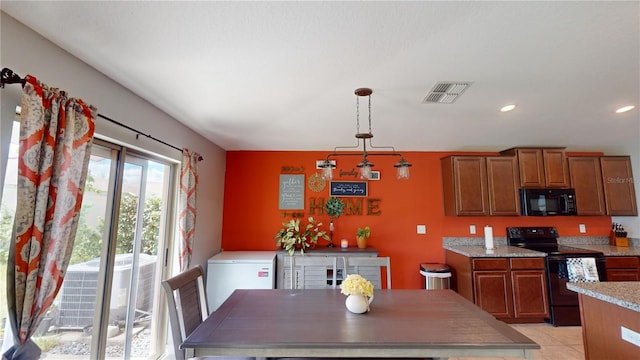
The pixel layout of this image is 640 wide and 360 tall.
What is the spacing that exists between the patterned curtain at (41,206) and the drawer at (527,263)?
428 cm

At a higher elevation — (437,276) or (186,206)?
(186,206)

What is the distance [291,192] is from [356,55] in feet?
8.91

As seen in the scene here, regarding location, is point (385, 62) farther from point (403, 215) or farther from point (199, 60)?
point (403, 215)

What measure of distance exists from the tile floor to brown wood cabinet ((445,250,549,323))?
0.45 feet

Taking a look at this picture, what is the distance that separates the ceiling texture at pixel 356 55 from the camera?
1.26 m

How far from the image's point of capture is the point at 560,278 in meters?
3.25

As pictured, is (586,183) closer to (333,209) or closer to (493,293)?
(493,293)

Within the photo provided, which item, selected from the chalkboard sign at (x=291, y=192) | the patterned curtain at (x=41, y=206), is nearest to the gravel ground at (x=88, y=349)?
the patterned curtain at (x=41, y=206)

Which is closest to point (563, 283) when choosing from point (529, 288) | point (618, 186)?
point (529, 288)

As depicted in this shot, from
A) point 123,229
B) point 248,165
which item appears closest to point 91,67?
point 123,229

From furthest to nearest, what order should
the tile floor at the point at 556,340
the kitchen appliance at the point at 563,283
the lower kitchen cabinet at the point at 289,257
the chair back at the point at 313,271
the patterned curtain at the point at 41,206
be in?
Answer: the lower kitchen cabinet at the point at 289,257 < the kitchen appliance at the point at 563,283 < the tile floor at the point at 556,340 < the chair back at the point at 313,271 < the patterned curtain at the point at 41,206

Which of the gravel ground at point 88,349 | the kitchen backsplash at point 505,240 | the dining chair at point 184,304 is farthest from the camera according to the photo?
the kitchen backsplash at point 505,240

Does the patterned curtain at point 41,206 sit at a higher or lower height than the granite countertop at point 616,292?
higher

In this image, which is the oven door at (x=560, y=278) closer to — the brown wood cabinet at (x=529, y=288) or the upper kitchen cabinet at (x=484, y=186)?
the brown wood cabinet at (x=529, y=288)
